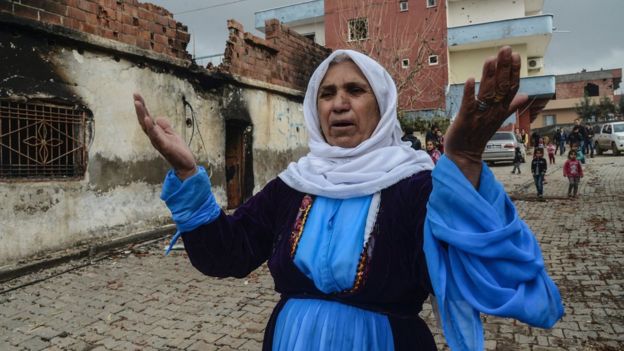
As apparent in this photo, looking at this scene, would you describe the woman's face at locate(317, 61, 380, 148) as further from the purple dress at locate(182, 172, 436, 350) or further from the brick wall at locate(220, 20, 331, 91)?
the brick wall at locate(220, 20, 331, 91)

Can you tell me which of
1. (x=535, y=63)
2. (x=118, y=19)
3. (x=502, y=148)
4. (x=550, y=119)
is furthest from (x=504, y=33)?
(x=550, y=119)

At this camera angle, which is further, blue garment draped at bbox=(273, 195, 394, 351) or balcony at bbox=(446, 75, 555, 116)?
balcony at bbox=(446, 75, 555, 116)

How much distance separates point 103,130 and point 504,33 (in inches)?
946

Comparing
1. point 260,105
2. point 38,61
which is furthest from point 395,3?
point 38,61

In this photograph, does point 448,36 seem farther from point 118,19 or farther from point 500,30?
point 118,19

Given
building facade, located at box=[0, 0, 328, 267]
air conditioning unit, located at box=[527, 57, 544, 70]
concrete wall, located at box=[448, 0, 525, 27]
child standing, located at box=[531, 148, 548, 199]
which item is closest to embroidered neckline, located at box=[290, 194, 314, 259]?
building facade, located at box=[0, 0, 328, 267]

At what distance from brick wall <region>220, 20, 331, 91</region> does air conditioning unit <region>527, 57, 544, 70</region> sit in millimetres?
22649

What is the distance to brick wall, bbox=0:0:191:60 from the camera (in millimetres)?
6078

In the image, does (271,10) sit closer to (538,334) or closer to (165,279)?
(165,279)

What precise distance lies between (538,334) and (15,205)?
6.07m

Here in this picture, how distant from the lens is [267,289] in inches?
209

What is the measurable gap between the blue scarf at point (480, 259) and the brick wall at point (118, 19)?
6.41 meters

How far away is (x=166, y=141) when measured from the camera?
63.0 inches

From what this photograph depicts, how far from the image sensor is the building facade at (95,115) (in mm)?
5766
